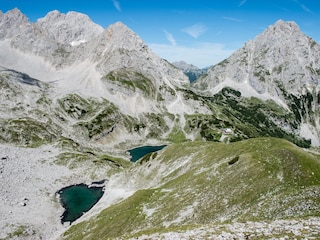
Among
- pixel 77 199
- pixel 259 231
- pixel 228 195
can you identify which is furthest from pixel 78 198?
pixel 259 231

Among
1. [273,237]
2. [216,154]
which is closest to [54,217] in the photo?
[216,154]

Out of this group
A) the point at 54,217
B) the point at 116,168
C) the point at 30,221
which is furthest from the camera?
the point at 116,168

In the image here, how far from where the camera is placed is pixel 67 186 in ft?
504

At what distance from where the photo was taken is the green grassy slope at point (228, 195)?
52469mm

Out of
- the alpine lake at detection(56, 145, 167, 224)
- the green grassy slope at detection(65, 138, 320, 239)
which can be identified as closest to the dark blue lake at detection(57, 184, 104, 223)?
the alpine lake at detection(56, 145, 167, 224)

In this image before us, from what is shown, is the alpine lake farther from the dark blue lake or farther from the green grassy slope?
the green grassy slope

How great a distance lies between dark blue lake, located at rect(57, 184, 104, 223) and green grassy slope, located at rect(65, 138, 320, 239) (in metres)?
25.2

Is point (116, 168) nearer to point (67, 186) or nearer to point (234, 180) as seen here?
point (67, 186)

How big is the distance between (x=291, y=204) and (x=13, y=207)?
108274 millimetres

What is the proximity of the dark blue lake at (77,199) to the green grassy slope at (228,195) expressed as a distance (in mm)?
25186

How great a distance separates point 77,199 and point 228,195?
91.8 meters

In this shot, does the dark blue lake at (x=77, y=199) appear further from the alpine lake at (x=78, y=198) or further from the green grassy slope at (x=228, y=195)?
the green grassy slope at (x=228, y=195)

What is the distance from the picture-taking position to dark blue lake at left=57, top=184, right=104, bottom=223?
122 metres

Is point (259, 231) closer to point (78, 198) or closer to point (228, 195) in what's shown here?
point (228, 195)
